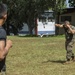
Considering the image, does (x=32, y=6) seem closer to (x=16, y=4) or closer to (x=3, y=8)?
(x=16, y=4)

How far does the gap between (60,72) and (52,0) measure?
29043mm

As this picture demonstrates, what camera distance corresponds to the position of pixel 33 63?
12625 mm

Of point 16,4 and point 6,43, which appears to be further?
point 16,4

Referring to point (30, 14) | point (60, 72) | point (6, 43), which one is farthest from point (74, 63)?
point (30, 14)

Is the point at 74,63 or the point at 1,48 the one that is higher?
the point at 1,48

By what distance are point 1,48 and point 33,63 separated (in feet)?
27.4

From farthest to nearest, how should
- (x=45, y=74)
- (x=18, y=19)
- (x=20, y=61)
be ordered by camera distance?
(x=18, y=19) < (x=20, y=61) < (x=45, y=74)

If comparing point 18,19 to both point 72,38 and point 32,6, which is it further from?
point 72,38

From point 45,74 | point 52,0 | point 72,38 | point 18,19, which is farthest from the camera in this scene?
point 18,19

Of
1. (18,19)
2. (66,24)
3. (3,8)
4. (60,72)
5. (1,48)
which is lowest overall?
(18,19)

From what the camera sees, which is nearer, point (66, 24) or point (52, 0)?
point (66, 24)

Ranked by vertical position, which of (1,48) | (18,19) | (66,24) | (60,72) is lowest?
(18,19)

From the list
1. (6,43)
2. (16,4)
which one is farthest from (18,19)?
(6,43)

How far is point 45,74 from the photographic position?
10.2 m
